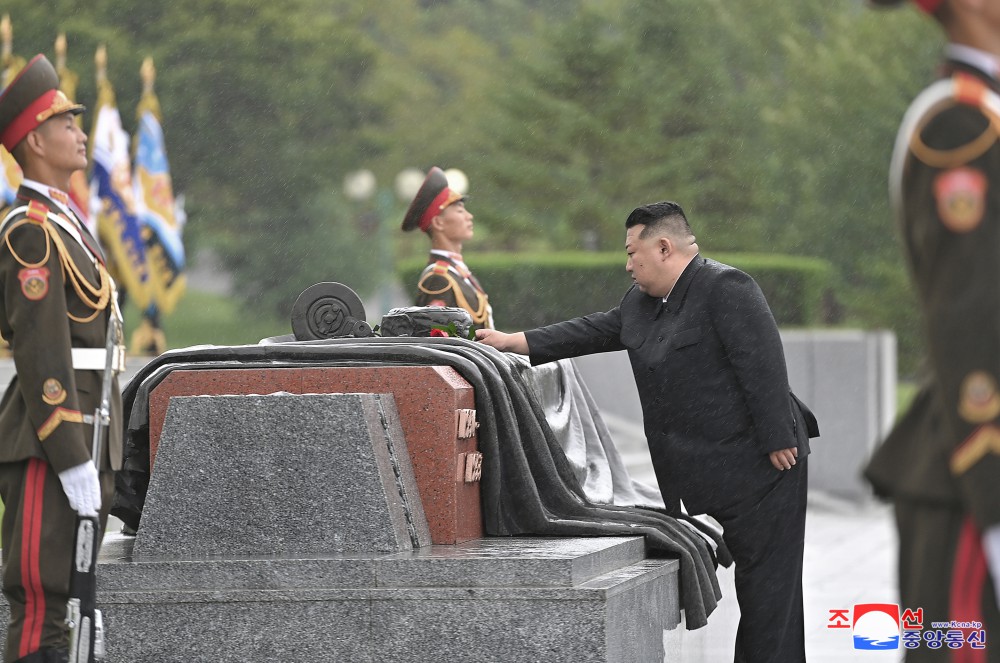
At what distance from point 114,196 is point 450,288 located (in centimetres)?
1086

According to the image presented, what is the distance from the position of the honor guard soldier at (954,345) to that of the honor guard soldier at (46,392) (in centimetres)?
266

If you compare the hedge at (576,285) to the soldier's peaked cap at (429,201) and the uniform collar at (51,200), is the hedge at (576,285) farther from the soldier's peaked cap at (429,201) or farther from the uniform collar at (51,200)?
the uniform collar at (51,200)

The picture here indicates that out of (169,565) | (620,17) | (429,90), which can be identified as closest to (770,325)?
(169,565)

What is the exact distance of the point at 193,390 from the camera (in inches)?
216

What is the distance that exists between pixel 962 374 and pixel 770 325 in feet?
9.80

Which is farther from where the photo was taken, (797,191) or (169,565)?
(797,191)

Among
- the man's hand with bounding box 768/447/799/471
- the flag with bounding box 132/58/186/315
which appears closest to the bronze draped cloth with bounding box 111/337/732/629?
the man's hand with bounding box 768/447/799/471

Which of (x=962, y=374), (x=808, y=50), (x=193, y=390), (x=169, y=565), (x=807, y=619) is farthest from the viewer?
(x=808, y=50)

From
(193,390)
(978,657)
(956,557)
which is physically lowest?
(978,657)

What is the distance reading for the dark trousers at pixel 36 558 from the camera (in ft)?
15.1

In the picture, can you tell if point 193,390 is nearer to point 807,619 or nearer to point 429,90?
point 807,619

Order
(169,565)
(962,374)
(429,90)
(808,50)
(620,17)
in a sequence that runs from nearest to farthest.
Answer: (962,374) → (169,565) → (620,17) → (808,50) → (429,90)

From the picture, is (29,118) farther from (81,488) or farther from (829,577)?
(829,577)

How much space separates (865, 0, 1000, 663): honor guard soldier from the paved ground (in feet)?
9.82
